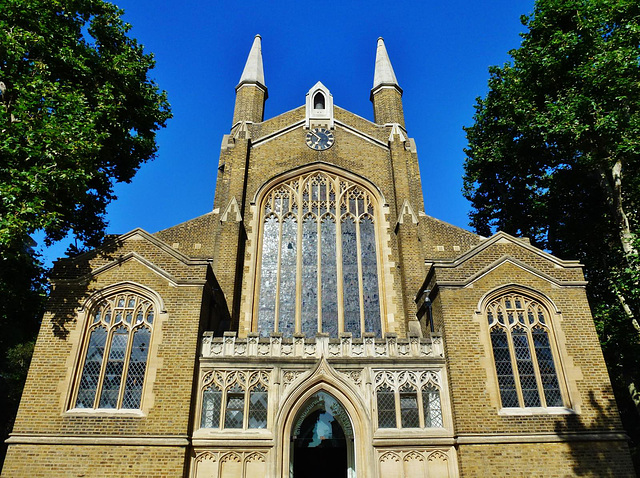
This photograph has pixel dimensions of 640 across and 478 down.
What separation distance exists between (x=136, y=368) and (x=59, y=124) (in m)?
6.53

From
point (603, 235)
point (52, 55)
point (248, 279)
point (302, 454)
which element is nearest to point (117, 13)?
point (52, 55)

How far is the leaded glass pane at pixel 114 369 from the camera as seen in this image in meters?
11.2

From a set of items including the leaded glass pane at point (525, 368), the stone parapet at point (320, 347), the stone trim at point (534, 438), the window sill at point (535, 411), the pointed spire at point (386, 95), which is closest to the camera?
the stone trim at point (534, 438)

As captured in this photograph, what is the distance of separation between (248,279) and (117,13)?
33.0 ft

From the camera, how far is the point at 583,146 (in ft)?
49.0

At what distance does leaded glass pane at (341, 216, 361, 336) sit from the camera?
1603cm

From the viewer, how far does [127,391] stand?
11312 millimetres

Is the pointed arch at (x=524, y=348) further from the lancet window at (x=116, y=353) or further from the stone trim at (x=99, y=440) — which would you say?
the lancet window at (x=116, y=353)

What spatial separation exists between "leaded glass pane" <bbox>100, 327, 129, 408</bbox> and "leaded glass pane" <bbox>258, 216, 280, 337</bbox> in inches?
192

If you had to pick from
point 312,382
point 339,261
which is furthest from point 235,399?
point 339,261

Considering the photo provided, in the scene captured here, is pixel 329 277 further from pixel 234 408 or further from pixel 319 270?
pixel 234 408

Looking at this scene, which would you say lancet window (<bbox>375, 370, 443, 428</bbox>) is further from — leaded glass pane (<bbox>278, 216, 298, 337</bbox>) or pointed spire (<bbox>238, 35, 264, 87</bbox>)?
pointed spire (<bbox>238, 35, 264, 87</bbox>)

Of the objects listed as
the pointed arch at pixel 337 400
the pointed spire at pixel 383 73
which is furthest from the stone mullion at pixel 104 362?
the pointed spire at pixel 383 73

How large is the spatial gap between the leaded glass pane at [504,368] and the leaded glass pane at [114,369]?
9528 mm
